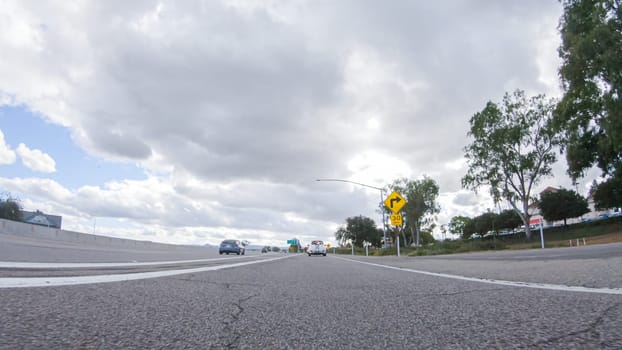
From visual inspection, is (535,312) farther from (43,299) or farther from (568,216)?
(568,216)

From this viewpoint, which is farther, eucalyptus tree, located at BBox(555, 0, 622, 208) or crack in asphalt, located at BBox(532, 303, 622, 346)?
eucalyptus tree, located at BBox(555, 0, 622, 208)

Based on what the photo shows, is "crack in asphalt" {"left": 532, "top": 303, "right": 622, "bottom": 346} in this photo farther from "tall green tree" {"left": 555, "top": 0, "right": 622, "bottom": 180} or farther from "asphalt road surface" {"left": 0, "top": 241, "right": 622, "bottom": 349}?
"tall green tree" {"left": 555, "top": 0, "right": 622, "bottom": 180}

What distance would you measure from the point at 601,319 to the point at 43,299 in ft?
9.58

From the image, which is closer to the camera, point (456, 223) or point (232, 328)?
point (232, 328)

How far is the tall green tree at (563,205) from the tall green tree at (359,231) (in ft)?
178

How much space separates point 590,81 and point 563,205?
53078 mm

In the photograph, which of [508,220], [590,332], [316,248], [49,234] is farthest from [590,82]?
[508,220]

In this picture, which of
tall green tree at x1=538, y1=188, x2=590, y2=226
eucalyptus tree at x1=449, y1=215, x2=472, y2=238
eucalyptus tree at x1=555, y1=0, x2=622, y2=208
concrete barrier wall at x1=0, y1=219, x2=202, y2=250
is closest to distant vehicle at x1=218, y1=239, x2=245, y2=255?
concrete barrier wall at x1=0, y1=219, x2=202, y2=250

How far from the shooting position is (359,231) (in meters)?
121

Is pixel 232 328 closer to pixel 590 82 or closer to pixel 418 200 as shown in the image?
pixel 590 82

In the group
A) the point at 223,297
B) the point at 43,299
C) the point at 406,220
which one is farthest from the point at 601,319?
the point at 406,220

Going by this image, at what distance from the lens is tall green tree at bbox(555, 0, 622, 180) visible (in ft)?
83.6

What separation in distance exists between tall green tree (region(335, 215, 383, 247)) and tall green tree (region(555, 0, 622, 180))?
285ft

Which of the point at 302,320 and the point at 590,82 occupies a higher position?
the point at 590,82
